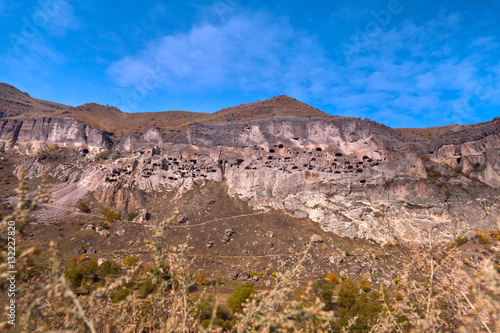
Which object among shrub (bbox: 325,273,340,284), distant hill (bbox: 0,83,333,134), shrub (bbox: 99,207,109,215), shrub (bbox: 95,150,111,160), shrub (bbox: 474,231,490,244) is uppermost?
distant hill (bbox: 0,83,333,134)

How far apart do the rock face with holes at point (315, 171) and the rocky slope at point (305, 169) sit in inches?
8.3

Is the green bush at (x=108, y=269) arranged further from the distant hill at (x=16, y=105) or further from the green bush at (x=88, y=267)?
the distant hill at (x=16, y=105)

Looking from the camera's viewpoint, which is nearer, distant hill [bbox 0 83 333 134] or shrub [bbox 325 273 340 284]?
shrub [bbox 325 273 340 284]

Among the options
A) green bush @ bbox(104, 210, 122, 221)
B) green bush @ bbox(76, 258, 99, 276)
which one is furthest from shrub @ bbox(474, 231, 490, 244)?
green bush @ bbox(104, 210, 122, 221)

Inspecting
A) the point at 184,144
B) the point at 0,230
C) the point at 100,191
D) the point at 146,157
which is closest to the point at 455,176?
the point at 0,230

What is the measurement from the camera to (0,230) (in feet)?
8.14

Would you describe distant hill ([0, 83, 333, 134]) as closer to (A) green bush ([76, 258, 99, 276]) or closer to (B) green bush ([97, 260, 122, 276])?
(A) green bush ([76, 258, 99, 276])

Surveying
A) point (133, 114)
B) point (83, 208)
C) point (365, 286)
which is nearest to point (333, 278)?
point (365, 286)

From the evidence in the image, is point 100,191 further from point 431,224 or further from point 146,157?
point 431,224

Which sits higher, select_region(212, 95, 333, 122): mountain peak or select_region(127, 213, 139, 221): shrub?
select_region(212, 95, 333, 122): mountain peak

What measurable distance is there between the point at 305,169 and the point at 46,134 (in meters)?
90.8

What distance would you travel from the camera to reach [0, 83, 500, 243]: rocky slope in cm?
4219

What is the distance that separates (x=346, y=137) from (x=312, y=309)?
7047 cm

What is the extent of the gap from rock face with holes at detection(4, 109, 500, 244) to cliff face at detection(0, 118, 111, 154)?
14.1 inches
